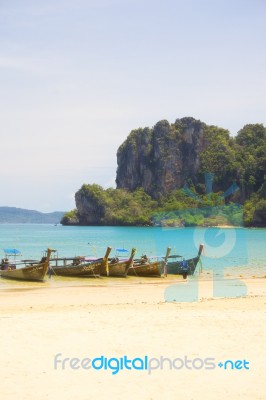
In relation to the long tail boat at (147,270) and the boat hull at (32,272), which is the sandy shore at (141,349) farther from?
the long tail boat at (147,270)

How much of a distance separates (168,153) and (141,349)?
176418 millimetres

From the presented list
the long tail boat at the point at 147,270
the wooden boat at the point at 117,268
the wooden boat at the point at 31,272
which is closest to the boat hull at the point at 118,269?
the wooden boat at the point at 117,268

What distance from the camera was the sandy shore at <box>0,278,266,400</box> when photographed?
7.71 m

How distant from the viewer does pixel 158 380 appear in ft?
26.6

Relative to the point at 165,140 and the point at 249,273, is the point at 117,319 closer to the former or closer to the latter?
the point at 249,273

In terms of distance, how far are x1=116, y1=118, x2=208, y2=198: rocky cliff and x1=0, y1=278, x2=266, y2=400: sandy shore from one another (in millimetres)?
171174

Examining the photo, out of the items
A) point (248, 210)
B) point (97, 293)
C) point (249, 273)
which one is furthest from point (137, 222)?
point (97, 293)

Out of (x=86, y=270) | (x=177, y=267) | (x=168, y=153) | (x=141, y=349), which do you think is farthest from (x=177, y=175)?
(x=141, y=349)

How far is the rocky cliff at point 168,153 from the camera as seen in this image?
185500 mm

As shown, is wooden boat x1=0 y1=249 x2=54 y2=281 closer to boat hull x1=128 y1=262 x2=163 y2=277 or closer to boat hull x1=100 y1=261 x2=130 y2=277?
boat hull x1=100 y1=261 x2=130 y2=277

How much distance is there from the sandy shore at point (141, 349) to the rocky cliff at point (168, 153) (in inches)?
6739

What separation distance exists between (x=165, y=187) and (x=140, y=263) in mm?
156163

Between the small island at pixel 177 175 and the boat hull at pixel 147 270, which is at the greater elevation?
the small island at pixel 177 175

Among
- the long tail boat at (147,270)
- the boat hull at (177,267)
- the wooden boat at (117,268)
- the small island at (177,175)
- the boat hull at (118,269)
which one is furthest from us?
the small island at (177,175)
